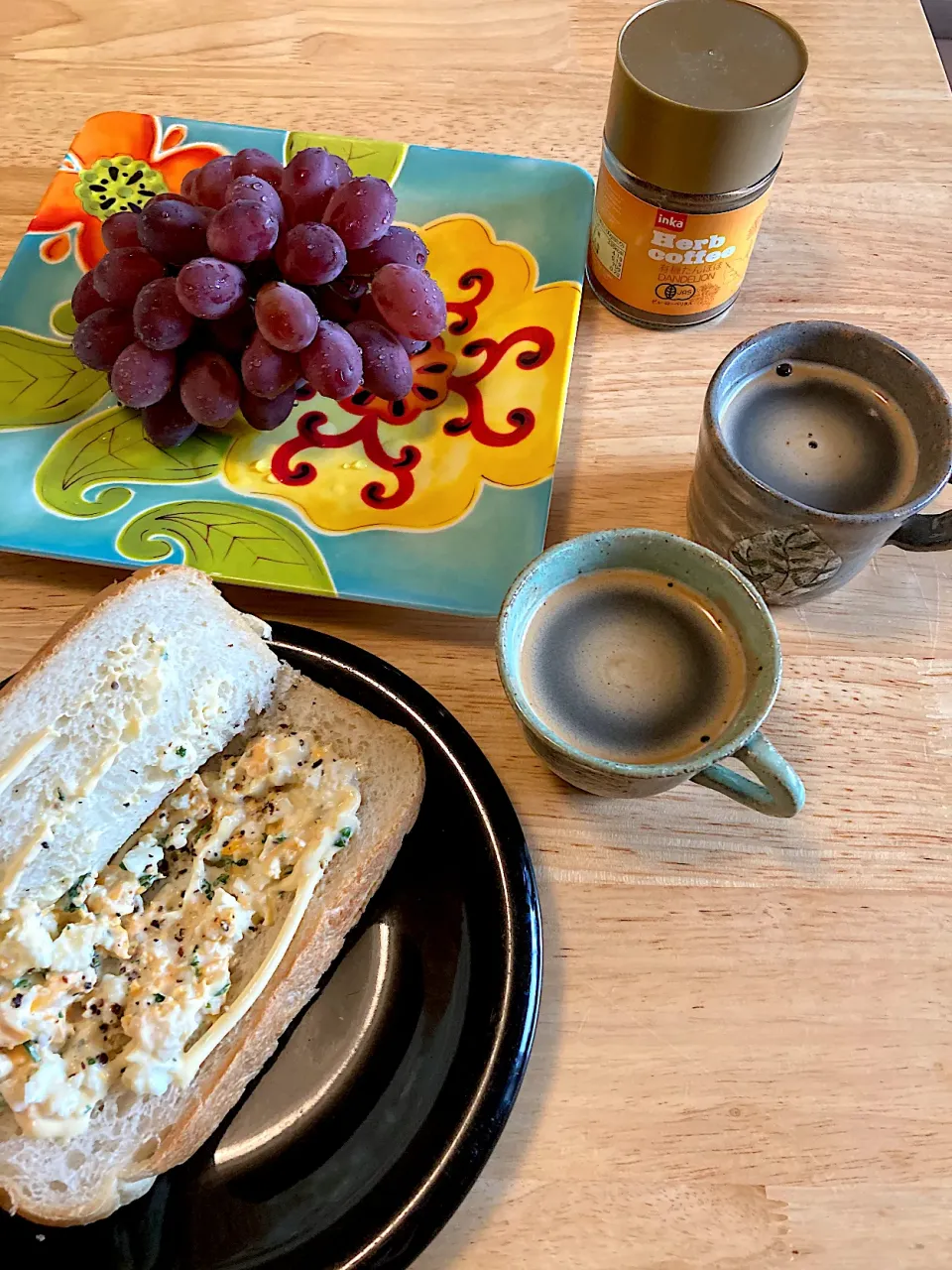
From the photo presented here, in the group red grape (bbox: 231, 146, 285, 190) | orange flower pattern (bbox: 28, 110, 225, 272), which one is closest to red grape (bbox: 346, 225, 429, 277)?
red grape (bbox: 231, 146, 285, 190)

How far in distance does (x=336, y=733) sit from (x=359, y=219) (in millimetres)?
447

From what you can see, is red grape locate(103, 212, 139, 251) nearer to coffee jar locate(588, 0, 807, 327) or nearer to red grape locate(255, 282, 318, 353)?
red grape locate(255, 282, 318, 353)

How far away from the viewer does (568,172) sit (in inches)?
41.9

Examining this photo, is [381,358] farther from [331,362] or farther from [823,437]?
[823,437]

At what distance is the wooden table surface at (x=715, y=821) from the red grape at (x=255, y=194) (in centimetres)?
34

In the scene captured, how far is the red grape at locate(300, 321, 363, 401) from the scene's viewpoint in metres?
0.84

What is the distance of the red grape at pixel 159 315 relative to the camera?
2.72ft

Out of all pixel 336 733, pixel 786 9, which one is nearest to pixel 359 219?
pixel 336 733

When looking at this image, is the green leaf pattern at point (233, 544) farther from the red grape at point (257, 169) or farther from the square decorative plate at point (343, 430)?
the red grape at point (257, 169)

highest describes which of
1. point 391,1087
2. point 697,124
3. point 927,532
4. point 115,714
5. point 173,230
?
point 697,124

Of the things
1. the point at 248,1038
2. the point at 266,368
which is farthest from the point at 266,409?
the point at 248,1038

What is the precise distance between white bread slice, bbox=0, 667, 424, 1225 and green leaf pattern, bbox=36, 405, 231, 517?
26 cm

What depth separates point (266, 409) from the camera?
34.8 inches

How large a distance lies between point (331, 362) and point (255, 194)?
154 mm
